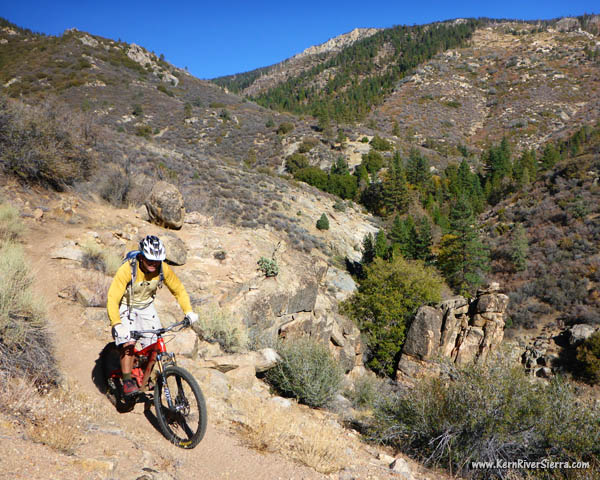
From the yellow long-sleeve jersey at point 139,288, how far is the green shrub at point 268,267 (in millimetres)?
6452

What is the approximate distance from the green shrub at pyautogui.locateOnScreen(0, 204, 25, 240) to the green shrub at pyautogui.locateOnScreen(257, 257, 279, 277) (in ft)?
19.6

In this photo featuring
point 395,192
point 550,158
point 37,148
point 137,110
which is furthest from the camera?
point 550,158

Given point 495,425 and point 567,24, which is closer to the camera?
point 495,425

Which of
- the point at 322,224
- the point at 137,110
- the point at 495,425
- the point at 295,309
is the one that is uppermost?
the point at 137,110

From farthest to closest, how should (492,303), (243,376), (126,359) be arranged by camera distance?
1. (492,303)
2. (243,376)
3. (126,359)

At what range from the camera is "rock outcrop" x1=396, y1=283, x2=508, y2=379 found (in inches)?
595

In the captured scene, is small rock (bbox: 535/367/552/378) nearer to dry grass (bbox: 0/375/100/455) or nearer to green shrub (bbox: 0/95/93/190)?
dry grass (bbox: 0/375/100/455)

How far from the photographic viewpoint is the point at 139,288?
3.76 meters

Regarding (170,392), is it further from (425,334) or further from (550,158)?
(550,158)

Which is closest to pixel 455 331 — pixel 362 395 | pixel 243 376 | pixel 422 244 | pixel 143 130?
pixel 362 395

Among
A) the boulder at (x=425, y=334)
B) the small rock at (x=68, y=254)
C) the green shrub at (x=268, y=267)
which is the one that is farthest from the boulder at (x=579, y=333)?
the small rock at (x=68, y=254)

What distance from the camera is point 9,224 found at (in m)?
7.83

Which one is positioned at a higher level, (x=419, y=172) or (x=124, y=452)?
(x=419, y=172)

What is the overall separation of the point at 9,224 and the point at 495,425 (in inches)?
410
